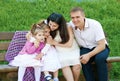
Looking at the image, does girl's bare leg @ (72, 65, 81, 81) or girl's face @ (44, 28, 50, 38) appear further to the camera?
girl's bare leg @ (72, 65, 81, 81)

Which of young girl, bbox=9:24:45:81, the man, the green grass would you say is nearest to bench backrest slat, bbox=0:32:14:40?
young girl, bbox=9:24:45:81

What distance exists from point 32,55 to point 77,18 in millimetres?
828

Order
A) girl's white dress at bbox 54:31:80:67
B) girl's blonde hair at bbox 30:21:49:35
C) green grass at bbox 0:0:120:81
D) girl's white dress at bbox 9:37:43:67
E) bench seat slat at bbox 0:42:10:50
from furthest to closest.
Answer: green grass at bbox 0:0:120:81, bench seat slat at bbox 0:42:10:50, girl's white dress at bbox 54:31:80:67, girl's blonde hair at bbox 30:21:49:35, girl's white dress at bbox 9:37:43:67

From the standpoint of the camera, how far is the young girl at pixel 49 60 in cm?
580

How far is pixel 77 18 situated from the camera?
19.3 feet

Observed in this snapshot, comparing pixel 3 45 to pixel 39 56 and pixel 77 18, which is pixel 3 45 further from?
pixel 77 18

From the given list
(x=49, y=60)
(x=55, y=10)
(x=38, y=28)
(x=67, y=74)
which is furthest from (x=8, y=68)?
(x=55, y=10)

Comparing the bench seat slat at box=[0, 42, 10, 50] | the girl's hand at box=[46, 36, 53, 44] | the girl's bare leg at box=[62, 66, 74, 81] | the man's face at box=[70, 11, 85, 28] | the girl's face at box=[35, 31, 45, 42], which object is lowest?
the girl's bare leg at box=[62, 66, 74, 81]

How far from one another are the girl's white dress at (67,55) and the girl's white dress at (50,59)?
0.25 feet

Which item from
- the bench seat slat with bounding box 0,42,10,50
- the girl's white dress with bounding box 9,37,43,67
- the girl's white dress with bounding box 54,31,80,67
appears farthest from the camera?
the bench seat slat with bounding box 0,42,10,50

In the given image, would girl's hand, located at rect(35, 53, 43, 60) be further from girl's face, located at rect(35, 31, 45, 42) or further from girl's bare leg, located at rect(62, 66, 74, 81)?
girl's bare leg, located at rect(62, 66, 74, 81)

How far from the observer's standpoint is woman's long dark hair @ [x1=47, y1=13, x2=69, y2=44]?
590 cm

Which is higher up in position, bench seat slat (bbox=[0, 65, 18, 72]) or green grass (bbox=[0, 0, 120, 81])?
green grass (bbox=[0, 0, 120, 81])

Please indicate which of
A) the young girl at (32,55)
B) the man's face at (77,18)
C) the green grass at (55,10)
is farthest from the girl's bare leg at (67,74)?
the green grass at (55,10)
